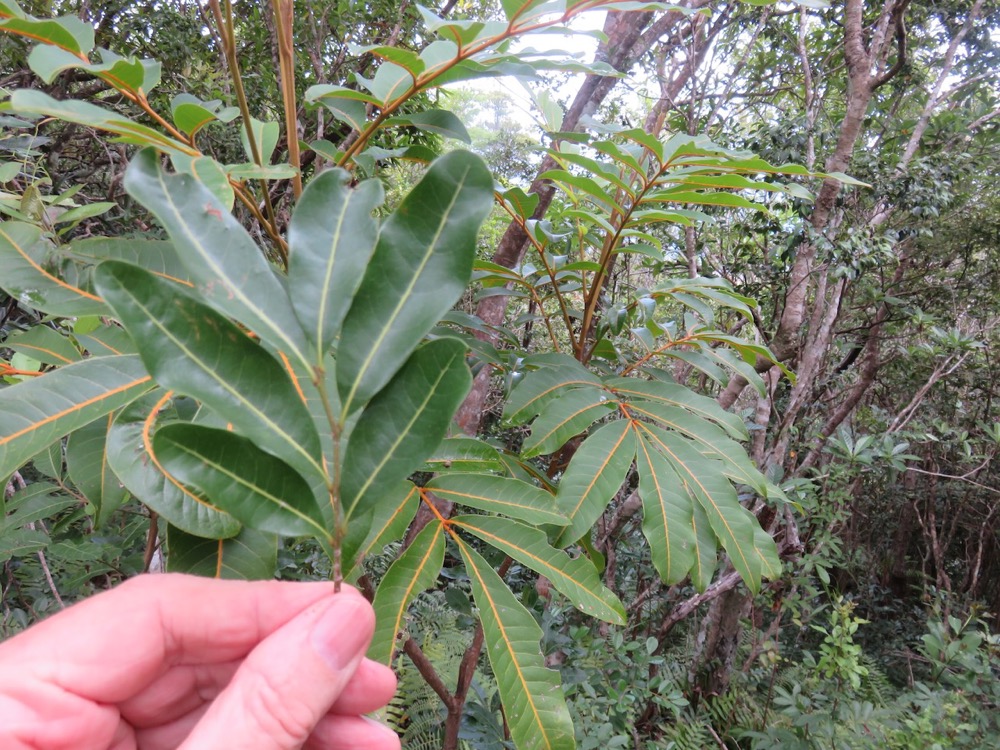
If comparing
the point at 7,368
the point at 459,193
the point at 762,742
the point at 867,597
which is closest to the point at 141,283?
the point at 459,193

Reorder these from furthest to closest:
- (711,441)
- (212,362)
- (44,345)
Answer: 1. (711,441)
2. (44,345)
3. (212,362)

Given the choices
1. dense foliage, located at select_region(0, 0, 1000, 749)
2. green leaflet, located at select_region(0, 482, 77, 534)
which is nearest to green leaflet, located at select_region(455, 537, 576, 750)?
dense foliage, located at select_region(0, 0, 1000, 749)

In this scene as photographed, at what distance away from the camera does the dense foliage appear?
43 cm

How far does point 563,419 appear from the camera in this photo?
909 mm

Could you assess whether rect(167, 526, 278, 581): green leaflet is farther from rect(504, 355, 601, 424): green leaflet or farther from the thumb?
rect(504, 355, 601, 424): green leaflet

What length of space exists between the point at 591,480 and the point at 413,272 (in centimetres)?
52

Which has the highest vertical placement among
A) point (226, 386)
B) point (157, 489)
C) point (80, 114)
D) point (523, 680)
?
point (80, 114)

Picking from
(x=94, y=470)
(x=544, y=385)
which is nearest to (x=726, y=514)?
(x=544, y=385)

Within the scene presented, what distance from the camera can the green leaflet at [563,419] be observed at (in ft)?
2.92

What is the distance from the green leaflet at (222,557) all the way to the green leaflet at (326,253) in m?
0.25

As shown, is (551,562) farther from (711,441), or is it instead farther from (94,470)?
(94,470)

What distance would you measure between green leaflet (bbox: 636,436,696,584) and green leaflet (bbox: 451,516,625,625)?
111 mm

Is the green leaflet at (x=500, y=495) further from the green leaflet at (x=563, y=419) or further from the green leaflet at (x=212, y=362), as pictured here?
the green leaflet at (x=212, y=362)

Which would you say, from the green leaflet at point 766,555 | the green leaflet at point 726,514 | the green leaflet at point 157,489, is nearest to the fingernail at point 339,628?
the green leaflet at point 157,489
